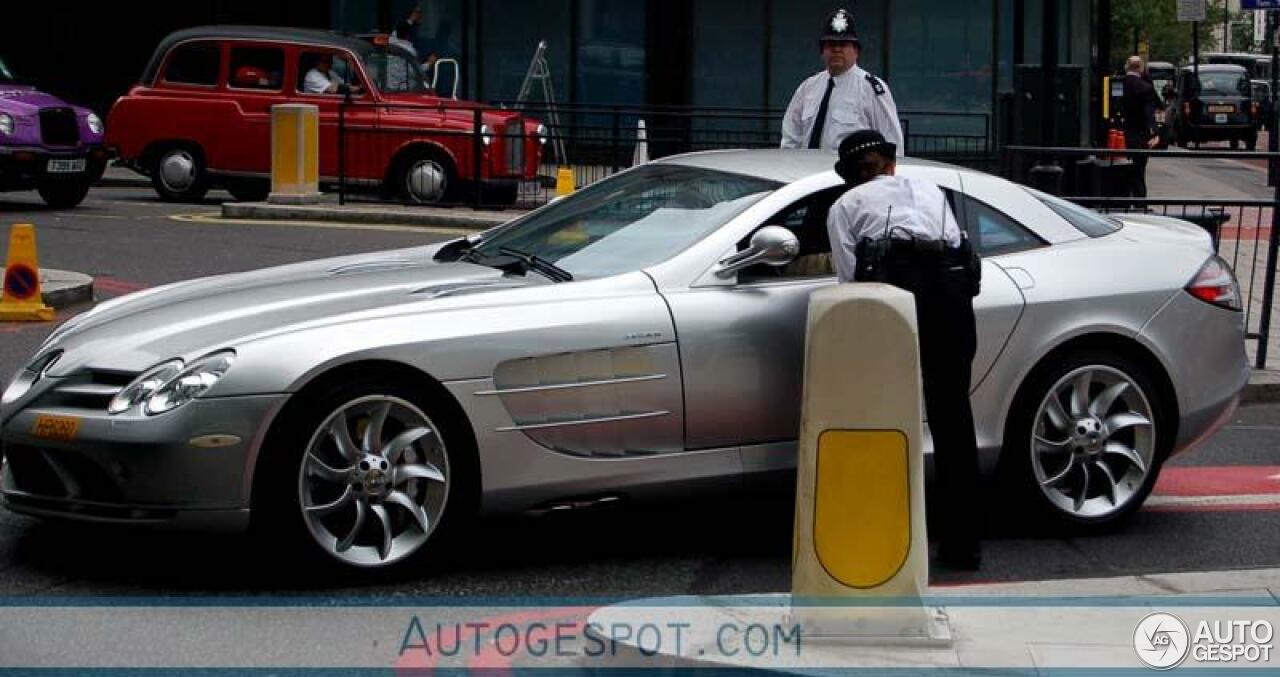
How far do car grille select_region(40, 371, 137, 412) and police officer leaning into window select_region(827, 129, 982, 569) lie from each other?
241cm

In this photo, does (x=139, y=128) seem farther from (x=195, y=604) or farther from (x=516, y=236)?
(x=195, y=604)

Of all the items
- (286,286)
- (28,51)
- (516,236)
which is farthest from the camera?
(28,51)

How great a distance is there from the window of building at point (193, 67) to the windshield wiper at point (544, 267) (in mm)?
15154

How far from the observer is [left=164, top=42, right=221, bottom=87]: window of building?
21703 mm

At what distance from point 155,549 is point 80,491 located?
0.61 metres

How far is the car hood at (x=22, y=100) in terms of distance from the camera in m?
19.8

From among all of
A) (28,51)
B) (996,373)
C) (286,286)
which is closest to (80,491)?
(286,286)

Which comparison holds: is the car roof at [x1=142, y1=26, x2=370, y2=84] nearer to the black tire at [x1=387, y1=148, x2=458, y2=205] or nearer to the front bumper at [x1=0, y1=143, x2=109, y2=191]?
the front bumper at [x1=0, y1=143, x2=109, y2=191]

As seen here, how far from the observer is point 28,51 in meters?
30.6

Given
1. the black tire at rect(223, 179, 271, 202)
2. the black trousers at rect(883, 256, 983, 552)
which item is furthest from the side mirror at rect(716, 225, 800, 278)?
the black tire at rect(223, 179, 271, 202)

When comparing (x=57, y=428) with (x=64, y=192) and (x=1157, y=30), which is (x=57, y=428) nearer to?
(x=64, y=192)

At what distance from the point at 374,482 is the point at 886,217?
190cm

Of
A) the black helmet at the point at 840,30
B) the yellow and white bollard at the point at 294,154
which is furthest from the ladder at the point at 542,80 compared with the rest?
the black helmet at the point at 840,30

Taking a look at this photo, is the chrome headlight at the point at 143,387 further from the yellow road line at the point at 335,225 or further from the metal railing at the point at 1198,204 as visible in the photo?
the yellow road line at the point at 335,225
